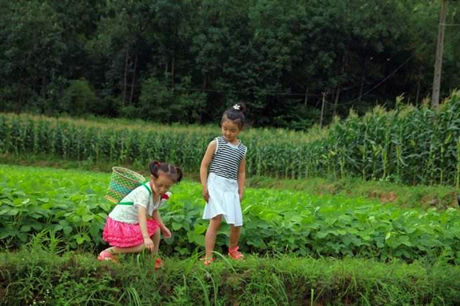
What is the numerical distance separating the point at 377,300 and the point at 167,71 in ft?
155

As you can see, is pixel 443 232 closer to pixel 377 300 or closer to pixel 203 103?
pixel 377 300

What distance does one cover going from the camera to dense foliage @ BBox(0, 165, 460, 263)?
5.51m

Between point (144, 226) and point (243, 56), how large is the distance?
4520 centimetres

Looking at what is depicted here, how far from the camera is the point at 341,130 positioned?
17.3 metres

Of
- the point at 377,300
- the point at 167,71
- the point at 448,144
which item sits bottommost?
the point at 377,300

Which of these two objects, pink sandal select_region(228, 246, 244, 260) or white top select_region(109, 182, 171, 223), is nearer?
white top select_region(109, 182, 171, 223)

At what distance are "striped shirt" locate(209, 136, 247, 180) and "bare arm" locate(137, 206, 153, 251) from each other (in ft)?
3.71

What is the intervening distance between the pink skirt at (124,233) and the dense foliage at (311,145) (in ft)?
34.4

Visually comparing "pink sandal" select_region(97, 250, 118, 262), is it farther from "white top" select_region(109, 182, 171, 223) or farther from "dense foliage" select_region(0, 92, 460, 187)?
"dense foliage" select_region(0, 92, 460, 187)

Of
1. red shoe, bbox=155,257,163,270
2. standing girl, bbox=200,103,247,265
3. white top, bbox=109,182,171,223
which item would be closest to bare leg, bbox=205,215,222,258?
standing girl, bbox=200,103,247,265

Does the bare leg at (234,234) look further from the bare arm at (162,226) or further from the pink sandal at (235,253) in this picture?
the bare arm at (162,226)

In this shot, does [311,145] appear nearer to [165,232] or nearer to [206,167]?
[206,167]

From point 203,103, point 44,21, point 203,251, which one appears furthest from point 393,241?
point 203,103

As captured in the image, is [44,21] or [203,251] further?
[44,21]
